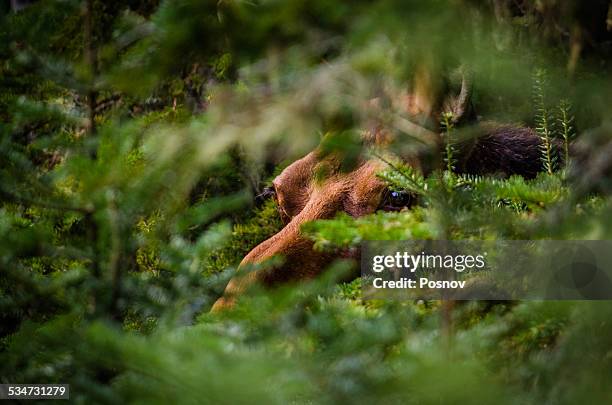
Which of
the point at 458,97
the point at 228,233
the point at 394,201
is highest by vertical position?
the point at 458,97

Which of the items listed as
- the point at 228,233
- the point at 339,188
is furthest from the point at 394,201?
the point at 228,233

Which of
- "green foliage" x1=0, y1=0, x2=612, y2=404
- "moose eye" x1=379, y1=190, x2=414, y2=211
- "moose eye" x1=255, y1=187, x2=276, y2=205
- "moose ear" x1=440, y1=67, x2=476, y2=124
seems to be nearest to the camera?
"green foliage" x1=0, y1=0, x2=612, y2=404

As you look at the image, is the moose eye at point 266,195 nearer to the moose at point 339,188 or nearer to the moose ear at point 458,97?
the moose at point 339,188

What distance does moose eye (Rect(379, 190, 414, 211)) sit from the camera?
200 centimetres

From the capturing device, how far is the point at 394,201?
6.85 feet

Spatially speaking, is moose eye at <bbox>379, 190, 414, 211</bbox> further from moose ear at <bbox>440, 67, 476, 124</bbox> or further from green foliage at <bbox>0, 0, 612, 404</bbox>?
green foliage at <bbox>0, 0, 612, 404</bbox>

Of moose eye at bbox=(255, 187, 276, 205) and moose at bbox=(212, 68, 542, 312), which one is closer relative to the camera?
moose at bbox=(212, 68, 542, 312)

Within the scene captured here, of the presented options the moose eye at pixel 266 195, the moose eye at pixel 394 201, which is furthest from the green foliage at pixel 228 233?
the moose eye at pixel 266 195

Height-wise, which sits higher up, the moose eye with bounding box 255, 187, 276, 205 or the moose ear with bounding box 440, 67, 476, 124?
the moose ear with bounding box 440, 67, 476, 124

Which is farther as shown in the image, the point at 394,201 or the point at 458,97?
the point at 394,201

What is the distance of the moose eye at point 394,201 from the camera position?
6.56 feet

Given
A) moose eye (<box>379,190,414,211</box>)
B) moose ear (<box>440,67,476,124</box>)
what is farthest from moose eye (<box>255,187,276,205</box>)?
moose ear (<box>440,67,476,124</box>)

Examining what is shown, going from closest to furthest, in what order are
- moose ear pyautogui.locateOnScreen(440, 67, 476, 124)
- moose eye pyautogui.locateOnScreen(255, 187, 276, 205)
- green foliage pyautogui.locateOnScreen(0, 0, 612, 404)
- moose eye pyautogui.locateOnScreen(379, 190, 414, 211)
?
1. green foliage pyautogui.locateOnScreen(0, 0, 612, 404)
2. moose ear pyautogui.locateOnScreen(440, 67, 476, 124)
3. moose eye pyautogui.locateOnScreen(379, 190, 414, 211)
4. moose eye pyautogui.locateOnScreen(255, 187, 276, 205)

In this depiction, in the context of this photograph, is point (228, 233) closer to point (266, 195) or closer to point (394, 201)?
point (394, 201)
